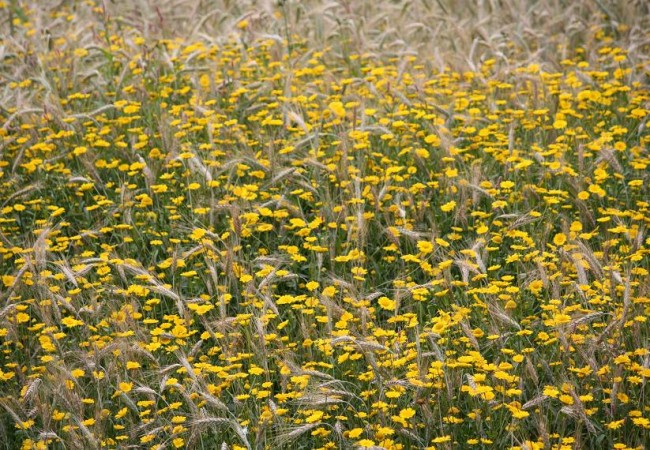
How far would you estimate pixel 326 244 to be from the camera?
4.25 m

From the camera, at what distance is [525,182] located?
4.68 metres

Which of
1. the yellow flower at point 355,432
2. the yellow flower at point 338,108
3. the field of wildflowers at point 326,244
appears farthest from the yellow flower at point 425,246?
the yellow flower at point 338,108

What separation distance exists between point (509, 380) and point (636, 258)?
0.97 metres

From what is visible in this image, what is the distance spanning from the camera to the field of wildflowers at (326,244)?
10.6 ft

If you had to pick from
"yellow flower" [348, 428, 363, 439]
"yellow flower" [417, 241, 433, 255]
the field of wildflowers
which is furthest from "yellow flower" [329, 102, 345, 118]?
"yellow flower" [348, 428, 363, 439]

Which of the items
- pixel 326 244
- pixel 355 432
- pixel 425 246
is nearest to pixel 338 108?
pixel 326 244

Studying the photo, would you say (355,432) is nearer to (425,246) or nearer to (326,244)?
(425,246)

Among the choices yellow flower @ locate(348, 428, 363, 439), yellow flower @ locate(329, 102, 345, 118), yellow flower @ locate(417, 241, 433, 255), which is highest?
yellow flower @ locate(329, 102, 345, 118)

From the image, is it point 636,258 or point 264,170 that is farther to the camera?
point 264,170

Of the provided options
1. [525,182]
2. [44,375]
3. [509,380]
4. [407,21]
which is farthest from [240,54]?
[509,380]

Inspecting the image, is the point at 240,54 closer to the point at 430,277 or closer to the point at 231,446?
the point at 430,277

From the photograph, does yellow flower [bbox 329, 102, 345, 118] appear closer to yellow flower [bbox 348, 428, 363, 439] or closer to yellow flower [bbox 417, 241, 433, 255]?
yellow flower [bbox 417, 241, 433, 255]

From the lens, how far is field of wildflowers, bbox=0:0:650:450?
3.24 meters

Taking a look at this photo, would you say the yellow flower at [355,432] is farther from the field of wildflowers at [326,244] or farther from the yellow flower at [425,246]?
the yellow flower at [425,246]
